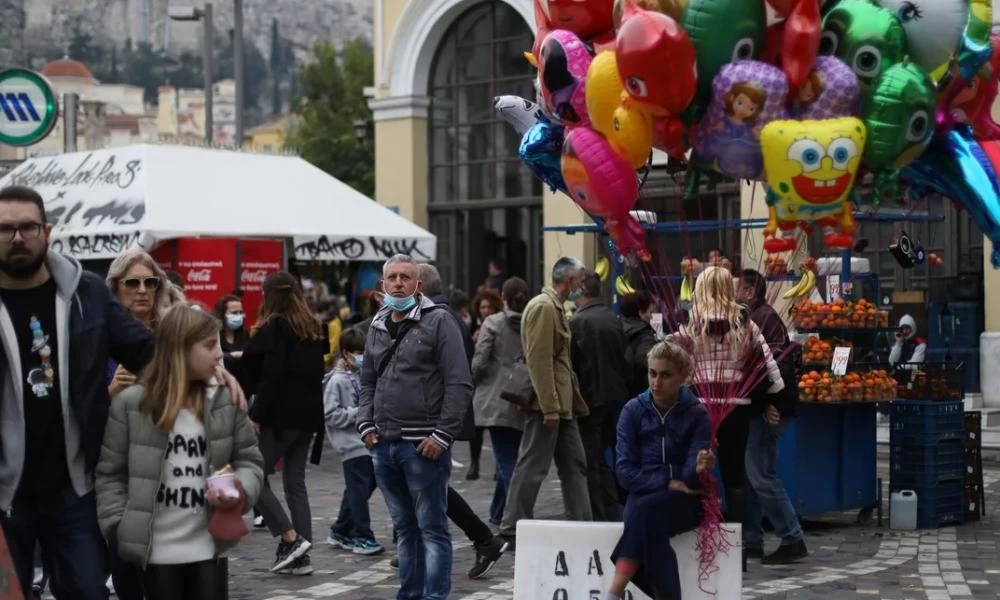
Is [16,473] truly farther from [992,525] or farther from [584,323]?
[992,525]

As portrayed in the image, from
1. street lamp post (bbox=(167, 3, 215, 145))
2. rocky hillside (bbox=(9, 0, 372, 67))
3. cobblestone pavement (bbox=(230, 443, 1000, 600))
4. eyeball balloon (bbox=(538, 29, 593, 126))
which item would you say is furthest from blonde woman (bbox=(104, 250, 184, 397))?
rocky hillside (bbox=(9, 0, 372, 67))

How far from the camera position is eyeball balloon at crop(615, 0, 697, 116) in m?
9.15

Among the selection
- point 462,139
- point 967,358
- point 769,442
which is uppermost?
point 462,139

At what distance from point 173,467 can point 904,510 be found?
727cm

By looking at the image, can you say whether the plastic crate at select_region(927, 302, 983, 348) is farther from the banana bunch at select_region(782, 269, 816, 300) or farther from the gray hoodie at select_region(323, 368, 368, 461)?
the gray hoodie at select_region(323, 368, 368, 461)

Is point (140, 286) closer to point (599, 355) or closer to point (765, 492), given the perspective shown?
point (765, 492)

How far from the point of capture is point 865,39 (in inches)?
376

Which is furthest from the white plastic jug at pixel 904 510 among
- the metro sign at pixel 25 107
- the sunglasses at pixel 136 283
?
the metro sign at pixel 25 107

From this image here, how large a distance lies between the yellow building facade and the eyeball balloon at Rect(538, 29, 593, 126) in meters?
15.2

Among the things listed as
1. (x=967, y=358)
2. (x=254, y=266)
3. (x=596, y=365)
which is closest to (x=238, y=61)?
(x=254, y=266)

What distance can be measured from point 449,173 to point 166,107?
106 meters

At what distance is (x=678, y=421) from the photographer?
7672 mm

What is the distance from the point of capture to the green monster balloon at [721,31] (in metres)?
9.28

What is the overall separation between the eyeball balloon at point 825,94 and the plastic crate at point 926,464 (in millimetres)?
3624
